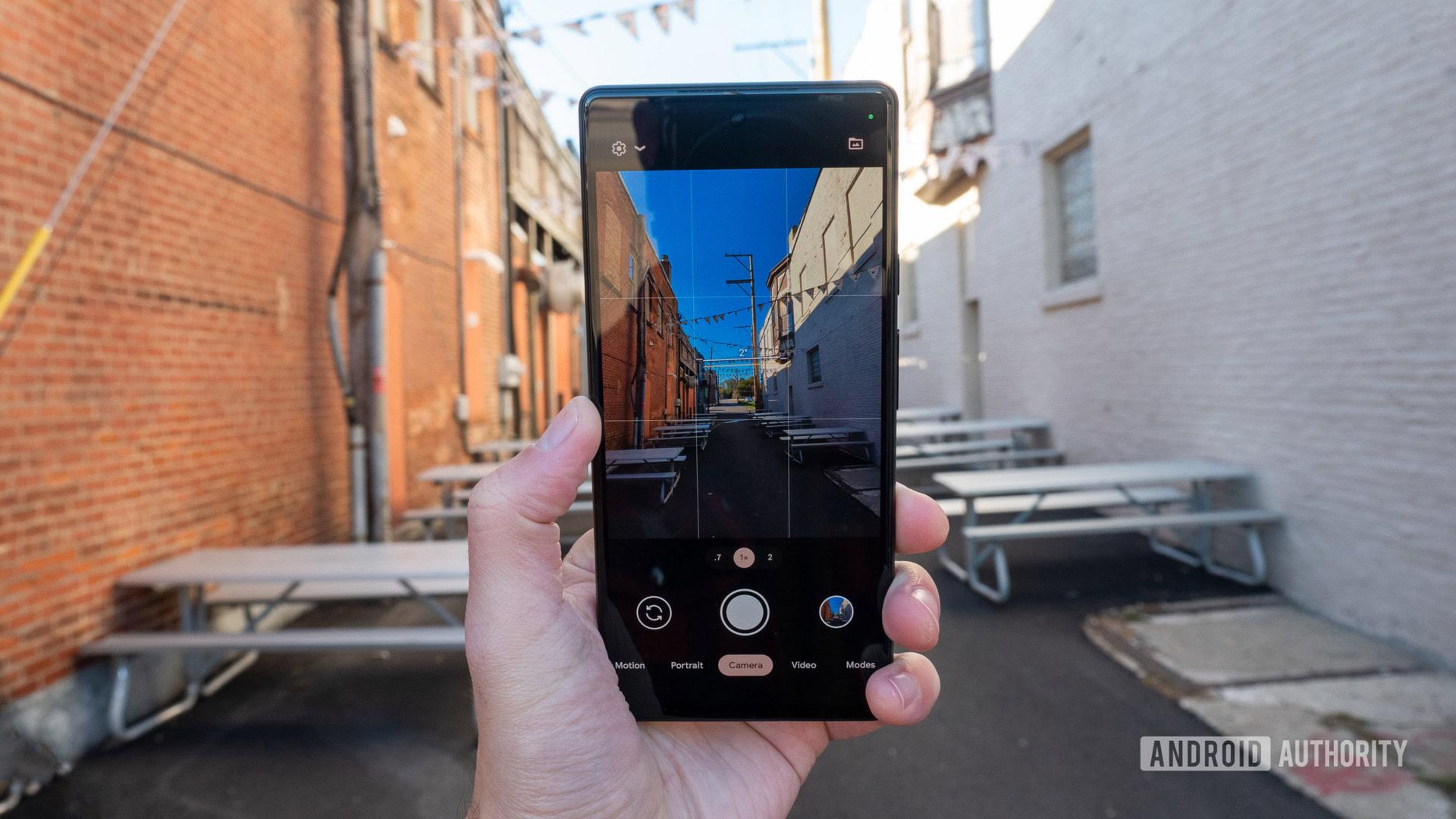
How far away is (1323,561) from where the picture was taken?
420cm

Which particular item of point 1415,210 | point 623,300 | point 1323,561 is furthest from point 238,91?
point 1323,561

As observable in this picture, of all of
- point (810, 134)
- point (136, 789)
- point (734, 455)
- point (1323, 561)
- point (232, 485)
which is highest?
Result: point (810, 134)

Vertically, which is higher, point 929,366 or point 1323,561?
point 929,366

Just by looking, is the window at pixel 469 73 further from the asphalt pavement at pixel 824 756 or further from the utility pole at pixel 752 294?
the utility pole at pixel 752 294

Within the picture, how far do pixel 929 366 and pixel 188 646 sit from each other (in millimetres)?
10666

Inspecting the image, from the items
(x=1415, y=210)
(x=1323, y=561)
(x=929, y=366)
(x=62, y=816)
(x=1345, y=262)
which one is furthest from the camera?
(x=929, y=366)

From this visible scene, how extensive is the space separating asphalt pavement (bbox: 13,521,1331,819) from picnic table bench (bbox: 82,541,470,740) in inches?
9.0

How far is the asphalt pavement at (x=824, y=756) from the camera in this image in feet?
8.57

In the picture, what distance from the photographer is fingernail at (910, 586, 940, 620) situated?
1.20 m

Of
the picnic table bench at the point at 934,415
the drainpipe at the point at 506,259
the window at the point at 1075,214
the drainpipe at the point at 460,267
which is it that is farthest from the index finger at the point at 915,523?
the drainpipe at the point at 506,259

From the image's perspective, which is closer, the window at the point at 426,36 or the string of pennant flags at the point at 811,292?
the string of pennant flags at the point at 811,292

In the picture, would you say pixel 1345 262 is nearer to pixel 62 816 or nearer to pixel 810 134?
pixel 810 134

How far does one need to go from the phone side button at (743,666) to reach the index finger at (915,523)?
1.08 ft

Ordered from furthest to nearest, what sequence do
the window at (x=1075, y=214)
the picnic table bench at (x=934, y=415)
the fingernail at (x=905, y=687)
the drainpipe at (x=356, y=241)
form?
the picnic table bench at (x=934, y=415) → the window at (x=1075, y=214) → the drainpipe at (x=356, y=241) → the fingernail at (x=905, y=687)
